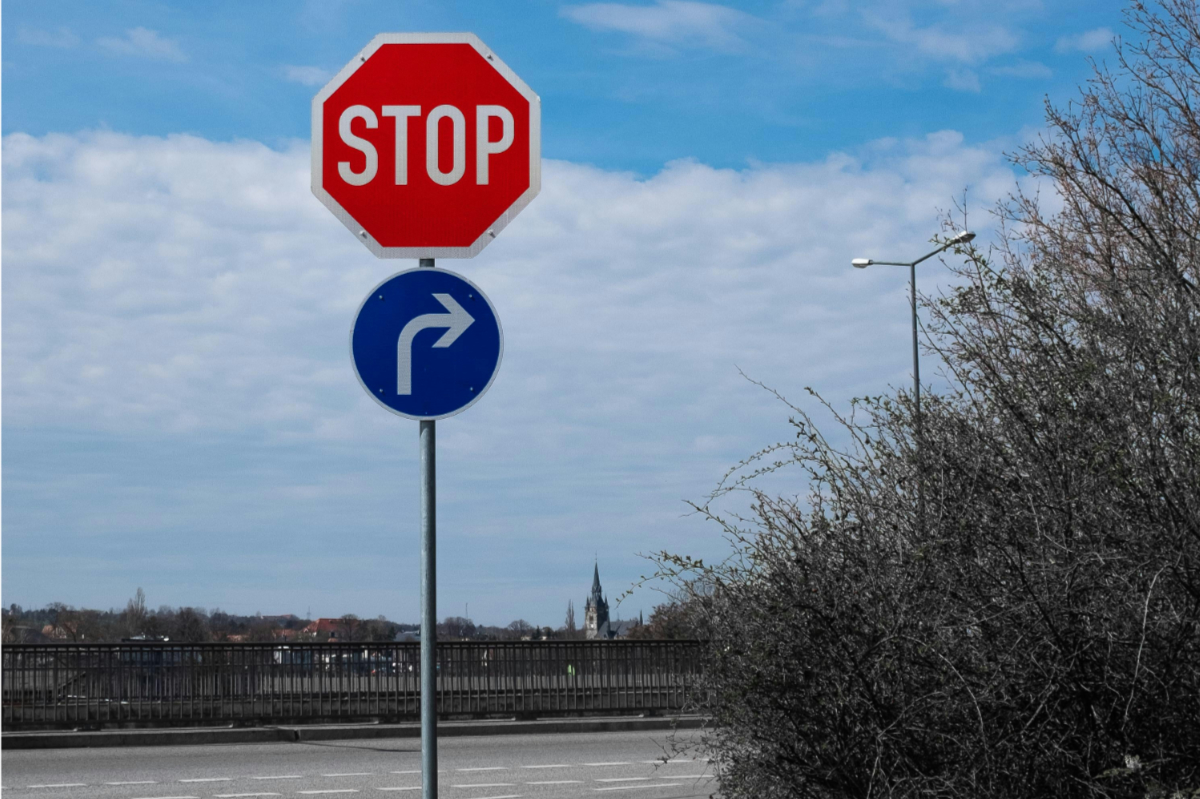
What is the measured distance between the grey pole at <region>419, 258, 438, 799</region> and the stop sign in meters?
0.83

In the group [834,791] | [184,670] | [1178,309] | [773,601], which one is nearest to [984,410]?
[1178,309]

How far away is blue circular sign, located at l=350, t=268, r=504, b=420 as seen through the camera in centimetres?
392

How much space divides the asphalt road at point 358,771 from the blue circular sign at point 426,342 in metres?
6.40

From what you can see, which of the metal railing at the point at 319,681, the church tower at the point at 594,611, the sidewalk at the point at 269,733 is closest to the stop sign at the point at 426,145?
the sidewalk at the point at 269,733

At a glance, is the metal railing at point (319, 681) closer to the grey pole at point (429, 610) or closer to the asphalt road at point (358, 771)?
the asphalt road at point (358, 771)

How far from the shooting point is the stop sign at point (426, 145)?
4152 millimetres

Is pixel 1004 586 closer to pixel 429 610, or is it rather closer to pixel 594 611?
pixel 429 610

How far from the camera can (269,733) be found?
52.4 feet

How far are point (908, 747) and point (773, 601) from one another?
A: 872 millimetres

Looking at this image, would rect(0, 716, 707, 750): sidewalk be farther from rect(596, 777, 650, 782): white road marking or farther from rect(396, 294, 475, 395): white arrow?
rect(396, 294, 475, 395): white arrow

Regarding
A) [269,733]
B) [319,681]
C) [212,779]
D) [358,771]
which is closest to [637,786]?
[358,771]

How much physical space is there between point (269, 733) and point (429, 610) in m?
13.4

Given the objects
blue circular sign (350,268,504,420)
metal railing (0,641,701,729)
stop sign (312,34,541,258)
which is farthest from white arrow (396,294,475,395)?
metal railing (0,641,701,729)

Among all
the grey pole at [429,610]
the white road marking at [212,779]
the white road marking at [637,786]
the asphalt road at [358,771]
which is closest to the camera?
the grey pole at [429,610]
